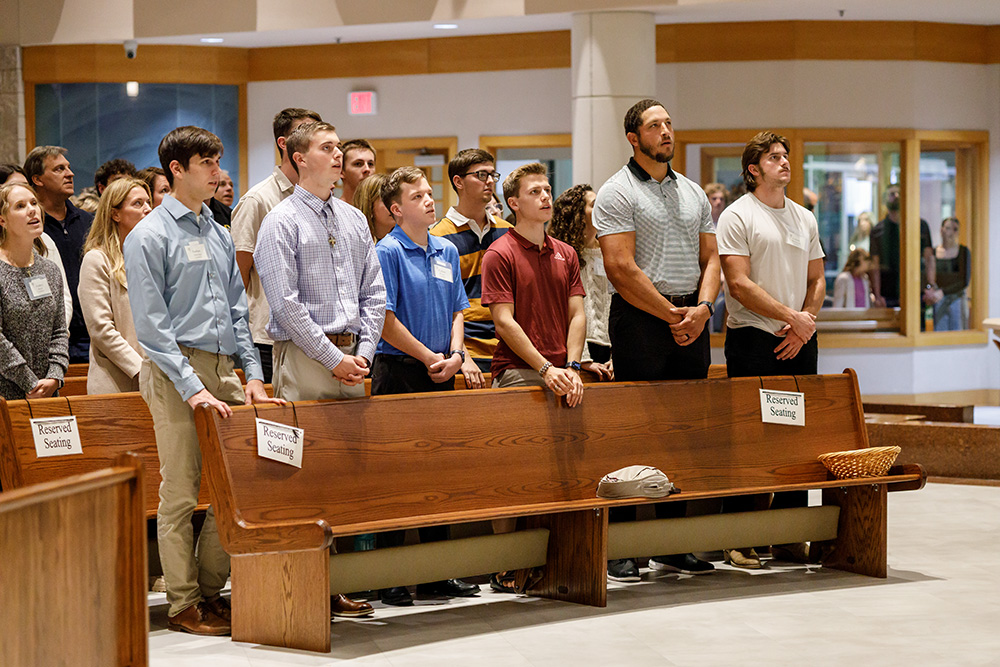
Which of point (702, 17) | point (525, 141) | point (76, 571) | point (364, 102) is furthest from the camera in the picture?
point (364, 102)

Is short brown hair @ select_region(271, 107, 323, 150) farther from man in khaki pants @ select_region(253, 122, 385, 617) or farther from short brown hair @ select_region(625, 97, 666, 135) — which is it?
short brown hair @ select_region(625, 97, 666, 135)

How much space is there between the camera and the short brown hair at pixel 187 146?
4012mm

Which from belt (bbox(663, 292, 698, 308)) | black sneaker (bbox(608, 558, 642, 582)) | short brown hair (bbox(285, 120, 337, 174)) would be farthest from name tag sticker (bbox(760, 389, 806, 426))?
short brown hair (bbox(285, 120, 337, 174))

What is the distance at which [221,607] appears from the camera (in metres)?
4.08

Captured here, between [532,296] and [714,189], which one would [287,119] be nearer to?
[532,296]

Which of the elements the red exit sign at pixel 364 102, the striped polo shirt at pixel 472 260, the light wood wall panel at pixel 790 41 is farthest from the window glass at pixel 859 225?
the striped polo shirt at pixel 472 260

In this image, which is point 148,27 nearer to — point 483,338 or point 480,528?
point 483,338

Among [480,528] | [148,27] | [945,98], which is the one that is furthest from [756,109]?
[480,528]

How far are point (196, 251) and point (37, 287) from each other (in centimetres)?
108

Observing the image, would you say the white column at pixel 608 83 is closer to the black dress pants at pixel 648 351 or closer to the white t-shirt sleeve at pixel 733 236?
the white t-shirt sleeve at pixel 733 236

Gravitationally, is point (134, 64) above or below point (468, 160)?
above

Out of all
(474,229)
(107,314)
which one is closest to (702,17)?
(474,229)

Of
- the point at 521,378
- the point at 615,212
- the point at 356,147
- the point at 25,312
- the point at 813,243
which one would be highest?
the point at 356,147

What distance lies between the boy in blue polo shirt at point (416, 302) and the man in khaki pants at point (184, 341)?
0.61 meters
